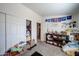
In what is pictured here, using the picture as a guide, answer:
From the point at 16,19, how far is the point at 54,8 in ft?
2.17

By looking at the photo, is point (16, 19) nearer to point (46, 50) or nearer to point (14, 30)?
point (14, 30)

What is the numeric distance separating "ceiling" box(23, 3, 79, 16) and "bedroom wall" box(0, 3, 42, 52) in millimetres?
89

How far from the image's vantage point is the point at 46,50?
175cm

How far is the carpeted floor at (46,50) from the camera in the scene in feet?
5.60

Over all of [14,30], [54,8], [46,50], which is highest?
[54,8]

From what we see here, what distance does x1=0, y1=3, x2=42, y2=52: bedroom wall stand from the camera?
5.22 feet

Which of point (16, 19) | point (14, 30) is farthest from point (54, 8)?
point (14, 30)

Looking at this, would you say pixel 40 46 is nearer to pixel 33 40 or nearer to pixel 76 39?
pixel 33 40

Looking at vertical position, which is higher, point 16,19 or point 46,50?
point 16,19

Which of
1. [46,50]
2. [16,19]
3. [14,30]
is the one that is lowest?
[46,50]

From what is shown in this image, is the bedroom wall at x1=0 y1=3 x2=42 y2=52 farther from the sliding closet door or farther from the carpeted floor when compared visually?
the carpeted floor

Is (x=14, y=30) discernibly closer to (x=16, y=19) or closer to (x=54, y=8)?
(x=16, y=19)

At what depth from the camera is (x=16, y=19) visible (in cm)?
167

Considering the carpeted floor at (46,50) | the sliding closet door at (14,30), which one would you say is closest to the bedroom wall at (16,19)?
the sliding closet door at (14,30)
